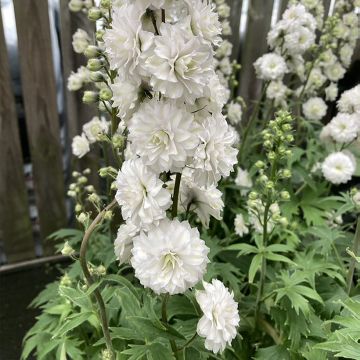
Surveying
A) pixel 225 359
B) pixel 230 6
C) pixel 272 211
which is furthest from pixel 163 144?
pixel 230 6

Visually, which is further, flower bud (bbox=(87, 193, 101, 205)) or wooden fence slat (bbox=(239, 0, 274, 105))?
wooden fence slat (bbox=(239, 0, 274, 105))

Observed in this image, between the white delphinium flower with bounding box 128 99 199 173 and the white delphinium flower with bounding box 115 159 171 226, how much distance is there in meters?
0.04

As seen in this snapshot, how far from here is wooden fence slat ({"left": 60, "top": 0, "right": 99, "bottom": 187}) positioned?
2.29 meters

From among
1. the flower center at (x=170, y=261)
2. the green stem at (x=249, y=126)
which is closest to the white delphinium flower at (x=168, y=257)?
the flower center at (x=170, y=261)

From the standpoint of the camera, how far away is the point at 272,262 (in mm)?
2049

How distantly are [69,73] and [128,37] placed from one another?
162 centimetres

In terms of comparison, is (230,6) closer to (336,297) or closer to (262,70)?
(262,70)

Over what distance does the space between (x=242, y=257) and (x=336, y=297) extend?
538mm

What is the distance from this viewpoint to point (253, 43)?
2.74 metres

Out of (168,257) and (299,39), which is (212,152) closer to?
(168,257)

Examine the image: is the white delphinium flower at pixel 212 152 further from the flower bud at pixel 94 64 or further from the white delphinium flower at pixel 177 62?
the flower bud at pixel 94 64

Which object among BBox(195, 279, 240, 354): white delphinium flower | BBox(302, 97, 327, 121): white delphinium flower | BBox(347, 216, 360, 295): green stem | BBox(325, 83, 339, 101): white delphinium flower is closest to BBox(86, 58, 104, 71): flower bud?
BBox(195, 279, 240, 354): white delphinium flower

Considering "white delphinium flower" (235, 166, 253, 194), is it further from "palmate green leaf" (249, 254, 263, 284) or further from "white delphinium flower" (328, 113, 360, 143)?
"palmate green leaf" (249, 254, 263, 284)

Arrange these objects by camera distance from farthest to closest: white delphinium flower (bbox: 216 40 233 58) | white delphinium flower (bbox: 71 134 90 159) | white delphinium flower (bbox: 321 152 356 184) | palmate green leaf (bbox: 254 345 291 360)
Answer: white delphinium flower (bbox: 216 40 233 58), white delphinium flower (bbox: 321 152 356 184), white delphinium flower (bbox: 71 134 90 159), palmate green leaf (bbox: 254 345 291 360)
